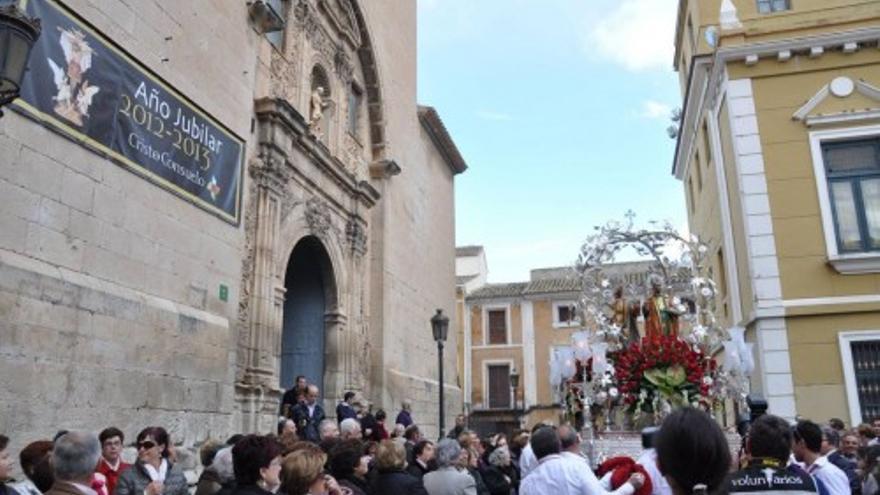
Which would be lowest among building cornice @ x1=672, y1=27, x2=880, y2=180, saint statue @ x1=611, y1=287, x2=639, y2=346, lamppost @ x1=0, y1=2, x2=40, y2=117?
saint statue @ x1=611, y1=287, x2=639, y2=346

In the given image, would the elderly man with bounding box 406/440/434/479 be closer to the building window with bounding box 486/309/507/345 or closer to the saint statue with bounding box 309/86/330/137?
the saint statue with bounding box 309/86/330/137

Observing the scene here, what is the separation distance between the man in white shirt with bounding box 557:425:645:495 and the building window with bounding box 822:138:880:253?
28.1ft

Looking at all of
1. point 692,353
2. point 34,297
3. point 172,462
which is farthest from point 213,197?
point 692,353

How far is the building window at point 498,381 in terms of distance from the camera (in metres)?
38.0

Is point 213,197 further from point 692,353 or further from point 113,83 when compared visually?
point 692,353

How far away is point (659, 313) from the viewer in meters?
9.96

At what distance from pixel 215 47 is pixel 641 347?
684cm

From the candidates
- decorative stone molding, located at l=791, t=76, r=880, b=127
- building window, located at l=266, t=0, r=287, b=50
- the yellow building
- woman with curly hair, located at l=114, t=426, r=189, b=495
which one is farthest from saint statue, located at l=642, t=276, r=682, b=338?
building window, located at l=266, t=0, r=287, b=50

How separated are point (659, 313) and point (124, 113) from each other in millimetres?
7341

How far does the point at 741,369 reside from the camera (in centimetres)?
877

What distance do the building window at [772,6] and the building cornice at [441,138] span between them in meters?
8.98

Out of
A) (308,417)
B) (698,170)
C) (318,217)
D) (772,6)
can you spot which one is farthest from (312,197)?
(698,170)

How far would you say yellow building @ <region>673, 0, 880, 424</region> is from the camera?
36.0 ft

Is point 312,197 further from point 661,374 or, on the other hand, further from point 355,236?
point 661,374
